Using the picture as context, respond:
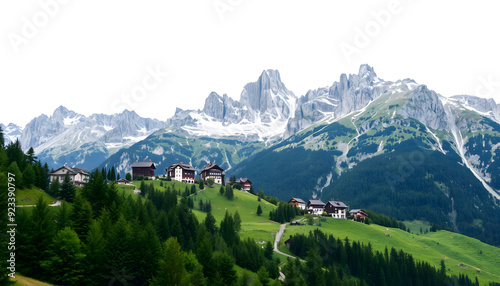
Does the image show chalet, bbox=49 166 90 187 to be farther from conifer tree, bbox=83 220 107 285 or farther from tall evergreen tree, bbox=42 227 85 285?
tall evergreen tree, bbox=42 227 85 285

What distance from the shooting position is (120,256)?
52094mm

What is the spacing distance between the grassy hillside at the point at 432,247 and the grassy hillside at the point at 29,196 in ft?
230

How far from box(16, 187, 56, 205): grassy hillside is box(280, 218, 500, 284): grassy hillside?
230 feet

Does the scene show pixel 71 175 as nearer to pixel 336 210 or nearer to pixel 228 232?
pixel 228 232

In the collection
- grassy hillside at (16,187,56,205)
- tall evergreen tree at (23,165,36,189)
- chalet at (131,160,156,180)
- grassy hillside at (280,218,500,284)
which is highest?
chalet at (131,160,156,180)

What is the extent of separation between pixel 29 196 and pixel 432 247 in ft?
511

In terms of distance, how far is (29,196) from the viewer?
76562mm

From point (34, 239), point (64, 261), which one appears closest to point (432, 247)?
point (64, 261)

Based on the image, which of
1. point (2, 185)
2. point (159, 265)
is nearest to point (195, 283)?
point (159, 265)

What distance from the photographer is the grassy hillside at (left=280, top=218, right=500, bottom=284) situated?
5315 inches

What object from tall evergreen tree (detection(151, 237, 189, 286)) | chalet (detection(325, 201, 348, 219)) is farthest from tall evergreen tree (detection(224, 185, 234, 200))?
tall evergreen tree (detection(151, 237, 189, 286))

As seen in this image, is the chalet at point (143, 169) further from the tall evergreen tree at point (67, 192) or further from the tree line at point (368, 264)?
the tall evergreen tree at point (67, 192)

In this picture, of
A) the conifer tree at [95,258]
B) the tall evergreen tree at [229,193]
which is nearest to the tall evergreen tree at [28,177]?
the conifer tree at [95,258]

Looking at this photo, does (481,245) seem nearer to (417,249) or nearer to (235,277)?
(417,249)
